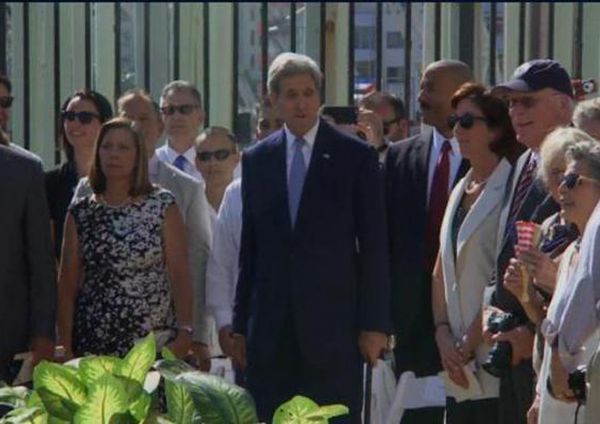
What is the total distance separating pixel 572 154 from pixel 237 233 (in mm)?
2384

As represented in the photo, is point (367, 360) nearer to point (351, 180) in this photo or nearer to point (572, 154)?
point (351, 180)

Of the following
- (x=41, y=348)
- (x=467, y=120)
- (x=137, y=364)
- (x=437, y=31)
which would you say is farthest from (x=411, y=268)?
(x=137, y=364)

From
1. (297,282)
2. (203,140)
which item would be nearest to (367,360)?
(297,282)

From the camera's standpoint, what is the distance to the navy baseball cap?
621 centimetres

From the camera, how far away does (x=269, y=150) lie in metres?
6.80

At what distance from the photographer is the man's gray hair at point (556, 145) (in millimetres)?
5309

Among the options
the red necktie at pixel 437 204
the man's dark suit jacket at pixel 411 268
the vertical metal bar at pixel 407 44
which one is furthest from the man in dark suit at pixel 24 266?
the vertical metal bar at pixel 407 44

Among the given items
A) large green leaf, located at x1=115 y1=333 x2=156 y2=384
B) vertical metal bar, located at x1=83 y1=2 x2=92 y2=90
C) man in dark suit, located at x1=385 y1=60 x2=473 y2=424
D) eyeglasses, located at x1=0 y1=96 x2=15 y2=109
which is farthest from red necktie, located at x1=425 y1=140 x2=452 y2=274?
large green leaf, located at x1=115 y1=333 x2=156 y2=384

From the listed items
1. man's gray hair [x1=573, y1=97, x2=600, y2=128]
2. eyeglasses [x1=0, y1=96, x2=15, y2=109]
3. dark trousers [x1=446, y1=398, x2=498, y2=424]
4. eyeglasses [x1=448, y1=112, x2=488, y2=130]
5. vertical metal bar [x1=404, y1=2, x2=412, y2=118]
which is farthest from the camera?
vertical metal bar [x1=404, y1=2, x2=412, y2=118]

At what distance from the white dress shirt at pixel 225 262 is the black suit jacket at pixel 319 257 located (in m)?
0.40

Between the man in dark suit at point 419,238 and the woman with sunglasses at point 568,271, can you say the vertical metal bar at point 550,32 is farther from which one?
the woman with sunglasses at point 568,271

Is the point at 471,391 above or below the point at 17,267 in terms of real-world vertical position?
below

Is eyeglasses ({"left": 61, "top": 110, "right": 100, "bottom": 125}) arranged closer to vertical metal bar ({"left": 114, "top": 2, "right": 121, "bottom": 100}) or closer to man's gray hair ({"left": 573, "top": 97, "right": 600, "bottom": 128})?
vertical metal bar ({"left": 114, "top": 2, "right": 121, "bottom": 100})

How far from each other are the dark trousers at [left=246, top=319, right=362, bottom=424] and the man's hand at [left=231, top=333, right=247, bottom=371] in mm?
Answer: 110
